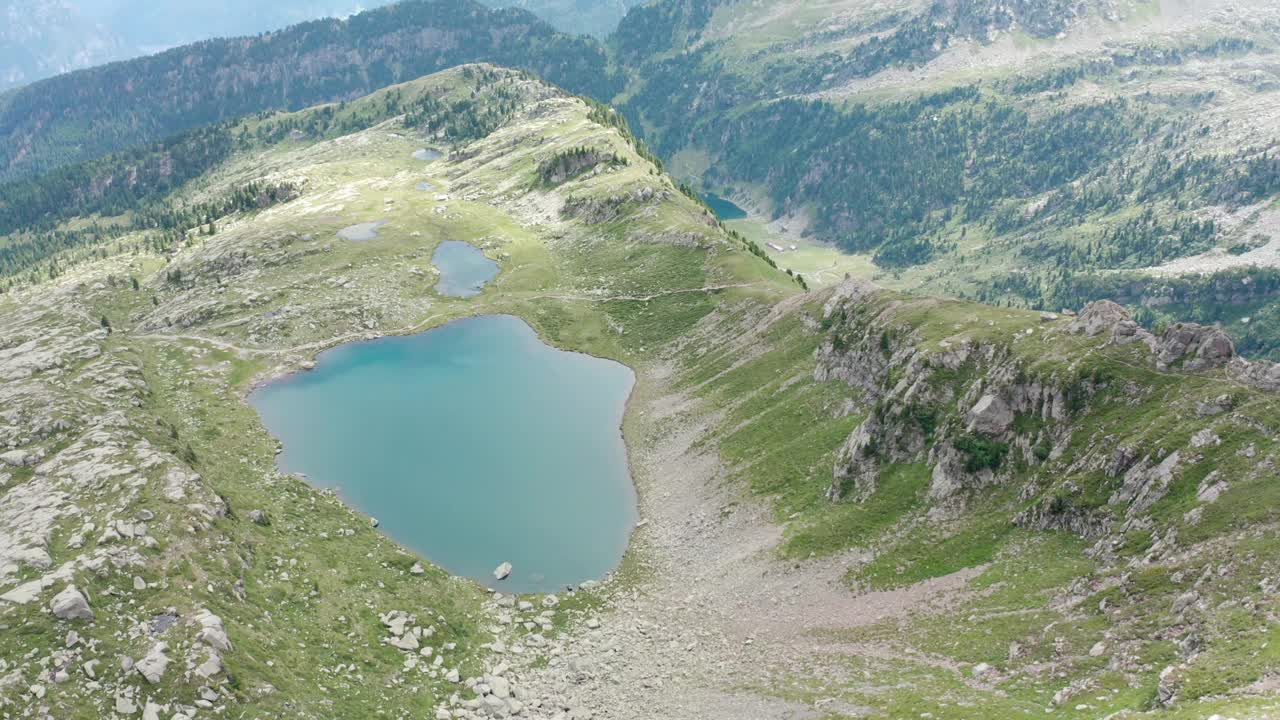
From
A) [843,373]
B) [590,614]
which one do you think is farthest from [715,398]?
[590,614]

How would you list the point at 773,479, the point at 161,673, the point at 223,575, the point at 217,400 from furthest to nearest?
the point at 217,400 < the point at 773,479 < the point at 223,575 < the point at 161,673

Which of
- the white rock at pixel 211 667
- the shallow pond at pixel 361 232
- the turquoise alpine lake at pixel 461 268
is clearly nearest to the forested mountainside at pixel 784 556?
the white rock at pixel 211 667

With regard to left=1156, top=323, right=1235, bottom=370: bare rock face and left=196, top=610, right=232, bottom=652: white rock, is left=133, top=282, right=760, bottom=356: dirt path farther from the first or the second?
left=196, top=610, right=232, bottom=652: white rock

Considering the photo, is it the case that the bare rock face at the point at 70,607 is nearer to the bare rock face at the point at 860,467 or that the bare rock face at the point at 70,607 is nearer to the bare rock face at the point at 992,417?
the bare rock face at the point at 860,467

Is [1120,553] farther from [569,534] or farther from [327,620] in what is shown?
[327,620]

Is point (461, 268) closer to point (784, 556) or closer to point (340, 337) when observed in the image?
point (340, 337)

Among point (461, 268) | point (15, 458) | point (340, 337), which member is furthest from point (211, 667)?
point (461, 268)

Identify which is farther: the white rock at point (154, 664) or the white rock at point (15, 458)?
the white rock at point (15, 458)
